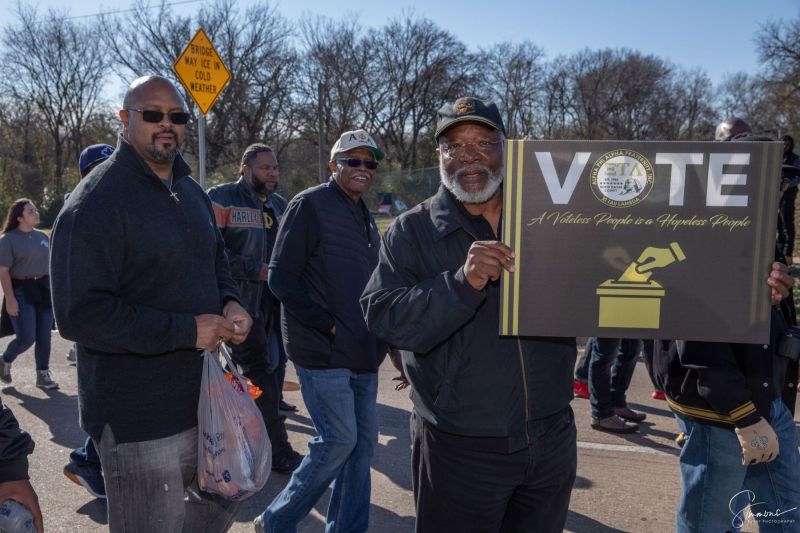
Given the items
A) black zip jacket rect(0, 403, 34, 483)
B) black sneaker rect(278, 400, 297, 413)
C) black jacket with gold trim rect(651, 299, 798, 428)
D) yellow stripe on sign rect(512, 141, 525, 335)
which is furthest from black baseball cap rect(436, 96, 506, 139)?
black sneaker rect(278, 400, 297, 413)

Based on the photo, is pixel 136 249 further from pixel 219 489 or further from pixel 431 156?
pixel 431 156

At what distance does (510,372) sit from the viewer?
217 cm

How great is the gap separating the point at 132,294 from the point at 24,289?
5037 millimetres

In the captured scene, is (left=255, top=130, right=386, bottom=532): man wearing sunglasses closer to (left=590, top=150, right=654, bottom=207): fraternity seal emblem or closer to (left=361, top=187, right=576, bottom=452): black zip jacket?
(left=361, top=187, right=576, bottom=452): black zip jacket

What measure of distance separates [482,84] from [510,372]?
5063 centimetres

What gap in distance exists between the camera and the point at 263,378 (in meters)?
4.60

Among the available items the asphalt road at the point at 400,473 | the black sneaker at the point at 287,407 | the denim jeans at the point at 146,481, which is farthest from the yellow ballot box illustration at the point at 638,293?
the black sneaker at the point at 287,407

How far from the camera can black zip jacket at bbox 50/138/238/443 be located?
2111 mm

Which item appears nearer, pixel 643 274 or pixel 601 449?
pixel 643 274

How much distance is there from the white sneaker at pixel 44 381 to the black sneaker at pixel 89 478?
2.60 metres

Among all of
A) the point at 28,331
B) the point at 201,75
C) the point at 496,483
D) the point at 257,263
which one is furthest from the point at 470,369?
the point at 201,75

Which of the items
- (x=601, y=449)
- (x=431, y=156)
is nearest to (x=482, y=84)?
(x=431, y=156)

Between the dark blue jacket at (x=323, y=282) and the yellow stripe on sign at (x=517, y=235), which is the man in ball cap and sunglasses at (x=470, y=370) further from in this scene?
the dark blue jacket at (x=323, y=282)

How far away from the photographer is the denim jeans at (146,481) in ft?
7.39
